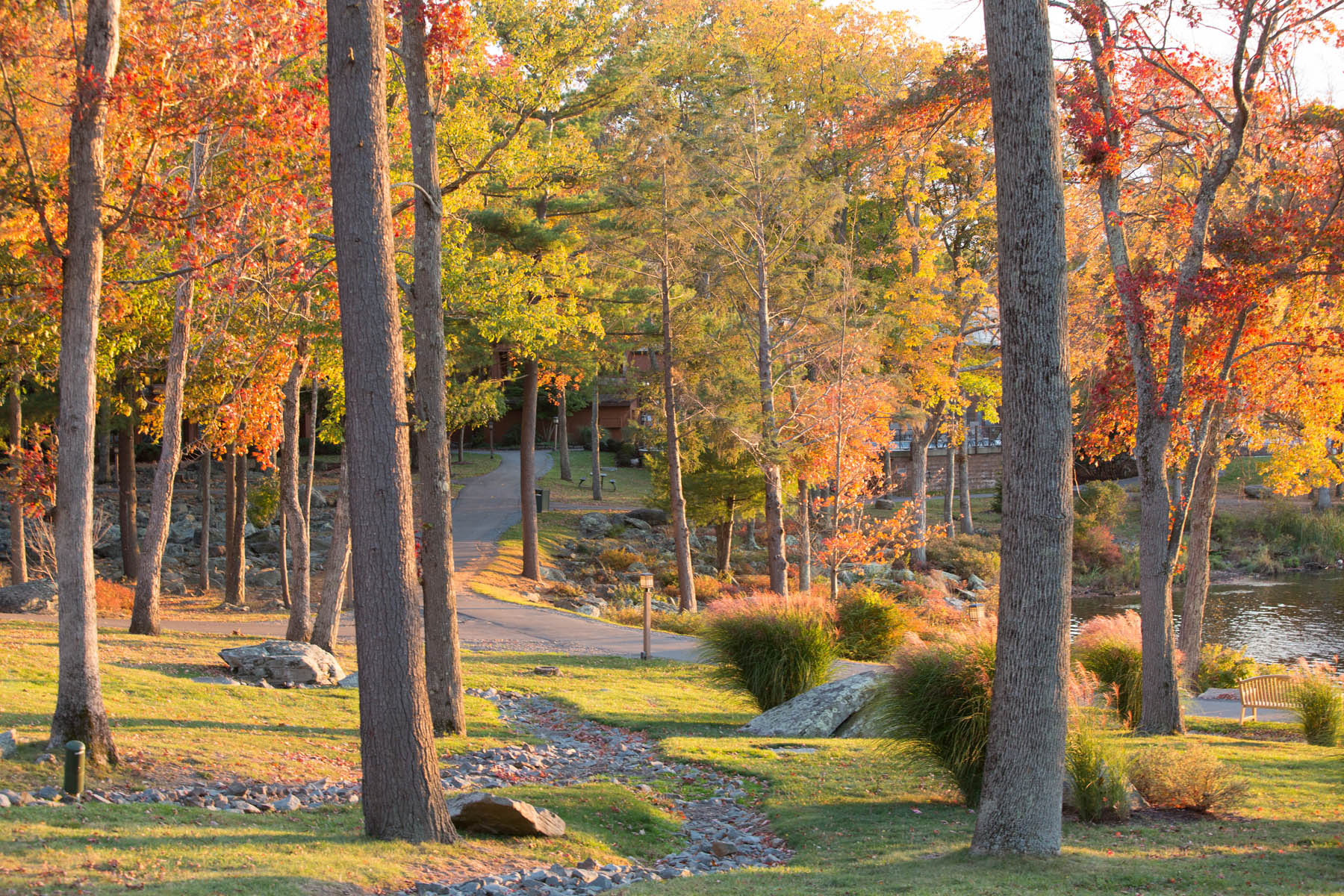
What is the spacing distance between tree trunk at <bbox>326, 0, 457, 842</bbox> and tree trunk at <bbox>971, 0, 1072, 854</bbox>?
3.68 m

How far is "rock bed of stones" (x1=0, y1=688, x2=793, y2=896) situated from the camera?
593cm

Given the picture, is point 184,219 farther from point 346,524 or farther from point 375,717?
point 346,524

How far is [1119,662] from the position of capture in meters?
12.5

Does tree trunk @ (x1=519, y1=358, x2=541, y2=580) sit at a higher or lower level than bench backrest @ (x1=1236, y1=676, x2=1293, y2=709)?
higher

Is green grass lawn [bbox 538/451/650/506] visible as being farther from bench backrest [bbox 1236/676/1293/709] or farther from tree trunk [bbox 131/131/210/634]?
bench backrest [bbox 1236/676/1293/709]

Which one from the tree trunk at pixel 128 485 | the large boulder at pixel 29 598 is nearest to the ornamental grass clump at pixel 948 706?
the large boulder at pixel 29 598

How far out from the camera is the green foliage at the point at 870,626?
1464 centimetres

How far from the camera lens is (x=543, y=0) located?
18.0 m

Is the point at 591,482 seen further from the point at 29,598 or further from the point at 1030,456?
the point at 1030,456

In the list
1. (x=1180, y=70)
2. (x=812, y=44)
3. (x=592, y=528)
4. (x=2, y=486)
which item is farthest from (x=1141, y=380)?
(x=592, y=528)

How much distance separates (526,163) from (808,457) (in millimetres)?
9678

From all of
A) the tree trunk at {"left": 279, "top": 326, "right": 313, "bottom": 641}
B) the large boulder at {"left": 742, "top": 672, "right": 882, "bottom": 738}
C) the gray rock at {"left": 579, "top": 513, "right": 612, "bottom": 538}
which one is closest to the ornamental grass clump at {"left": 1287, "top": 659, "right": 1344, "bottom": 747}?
the large boulder at {"left": 742, "top": 672, "right": 882, "bottom": 738}

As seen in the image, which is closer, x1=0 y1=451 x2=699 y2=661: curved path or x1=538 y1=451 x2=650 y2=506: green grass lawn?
x1=0 y1=451 x2=699 y2=661: curved path

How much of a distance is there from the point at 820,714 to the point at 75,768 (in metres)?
7.55
